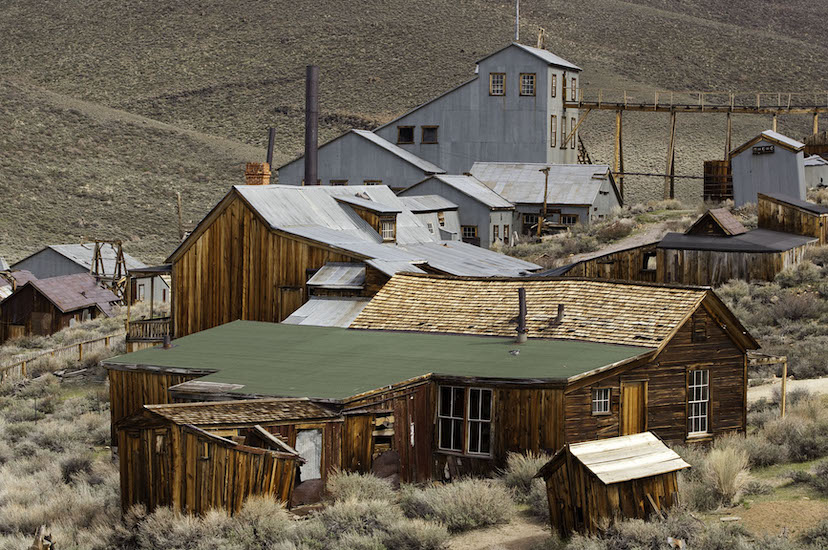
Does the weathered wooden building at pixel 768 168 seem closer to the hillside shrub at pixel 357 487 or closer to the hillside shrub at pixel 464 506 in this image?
the hillside shrub at pixel 357 487

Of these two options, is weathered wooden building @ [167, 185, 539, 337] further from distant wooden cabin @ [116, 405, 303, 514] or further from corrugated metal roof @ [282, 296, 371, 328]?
distant wooden cabin @ [116, 405, 303, 514]

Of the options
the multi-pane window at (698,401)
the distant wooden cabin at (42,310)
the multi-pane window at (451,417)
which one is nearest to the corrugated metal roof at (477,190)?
the distant wooden cabin at (42,310)

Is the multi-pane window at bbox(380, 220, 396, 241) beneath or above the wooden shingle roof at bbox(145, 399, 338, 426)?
above

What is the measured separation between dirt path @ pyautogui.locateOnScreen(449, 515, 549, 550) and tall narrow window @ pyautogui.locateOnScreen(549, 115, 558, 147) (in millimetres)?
45727

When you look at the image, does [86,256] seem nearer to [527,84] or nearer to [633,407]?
[527,84]

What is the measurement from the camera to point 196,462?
16.5 meters

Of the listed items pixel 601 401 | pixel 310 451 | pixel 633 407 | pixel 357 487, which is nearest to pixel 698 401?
pixel 633 407

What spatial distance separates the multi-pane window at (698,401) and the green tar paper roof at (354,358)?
1.37 meters

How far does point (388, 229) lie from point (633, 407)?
60.1ft

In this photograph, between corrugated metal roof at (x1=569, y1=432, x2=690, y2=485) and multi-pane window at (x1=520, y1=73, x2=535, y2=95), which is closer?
corrugated metal roof at (x1=569, y1=432, x2=690, y2=485)

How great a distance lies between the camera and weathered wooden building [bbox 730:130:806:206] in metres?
49.9

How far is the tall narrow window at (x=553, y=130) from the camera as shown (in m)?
60.8

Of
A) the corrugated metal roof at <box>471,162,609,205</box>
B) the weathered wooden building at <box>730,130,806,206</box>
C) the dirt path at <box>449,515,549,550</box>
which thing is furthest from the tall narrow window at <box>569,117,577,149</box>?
the dirt path at <box>449,515,549,550</box>

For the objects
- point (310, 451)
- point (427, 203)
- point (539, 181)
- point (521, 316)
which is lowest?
point (310, 451)
